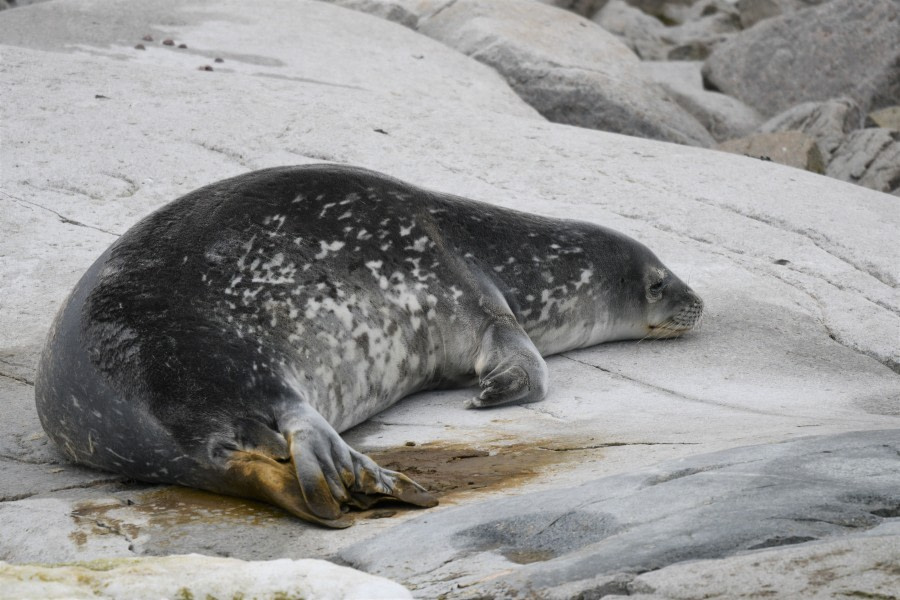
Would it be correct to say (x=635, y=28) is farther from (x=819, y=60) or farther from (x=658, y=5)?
(x=819, y=60)

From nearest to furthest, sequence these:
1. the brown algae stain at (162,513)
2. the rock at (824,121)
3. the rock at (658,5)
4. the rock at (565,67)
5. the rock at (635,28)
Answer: the brown algae stain at (162,513) < the rock at (565,67) < the rock at (824,121) < the rock at (635,28) < the rock at (658,5)

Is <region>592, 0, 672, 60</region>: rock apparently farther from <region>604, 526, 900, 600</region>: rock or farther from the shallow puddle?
<region>604, 526, 900, 600</region>: rock

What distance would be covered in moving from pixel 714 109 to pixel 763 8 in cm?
697

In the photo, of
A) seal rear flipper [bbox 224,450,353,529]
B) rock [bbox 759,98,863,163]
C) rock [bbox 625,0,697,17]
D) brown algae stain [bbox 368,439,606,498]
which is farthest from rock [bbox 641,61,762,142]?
seal rear flipper [bbox 224,450,353,529]

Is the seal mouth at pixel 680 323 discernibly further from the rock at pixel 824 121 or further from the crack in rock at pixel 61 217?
the rock at pixel 824 121

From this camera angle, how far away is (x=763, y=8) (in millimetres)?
18516

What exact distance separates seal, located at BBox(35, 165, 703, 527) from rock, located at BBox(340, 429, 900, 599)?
421 mm

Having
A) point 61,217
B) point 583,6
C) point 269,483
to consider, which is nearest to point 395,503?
point 269,483

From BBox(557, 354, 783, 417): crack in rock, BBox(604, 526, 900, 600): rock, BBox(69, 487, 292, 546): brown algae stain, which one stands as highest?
BBox(604, 526, 900, 600): rock

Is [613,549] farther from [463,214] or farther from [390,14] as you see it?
[390,14]

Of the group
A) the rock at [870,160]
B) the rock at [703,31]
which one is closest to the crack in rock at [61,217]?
the rock at [870,160]

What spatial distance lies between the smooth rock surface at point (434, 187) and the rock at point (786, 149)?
6.71 ft

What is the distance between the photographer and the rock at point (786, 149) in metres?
9.63

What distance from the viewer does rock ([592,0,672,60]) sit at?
16.7m
